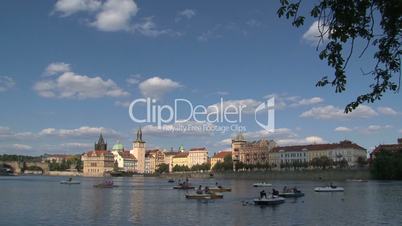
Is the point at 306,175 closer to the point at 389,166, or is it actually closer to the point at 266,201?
the point at 389,166

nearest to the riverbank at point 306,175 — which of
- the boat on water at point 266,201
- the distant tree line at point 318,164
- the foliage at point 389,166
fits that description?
the foliage at point 389,166

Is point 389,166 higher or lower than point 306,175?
higher

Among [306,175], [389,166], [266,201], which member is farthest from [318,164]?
[266,201]

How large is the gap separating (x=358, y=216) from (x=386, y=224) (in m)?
5.32

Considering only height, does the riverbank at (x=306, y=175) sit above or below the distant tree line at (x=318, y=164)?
below

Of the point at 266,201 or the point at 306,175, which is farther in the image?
the point at 306,175

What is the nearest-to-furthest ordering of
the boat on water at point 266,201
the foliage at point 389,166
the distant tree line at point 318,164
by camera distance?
the boat on water at point 266,201 < the foliage at point 389,166 < the distant tree line at point 318,164

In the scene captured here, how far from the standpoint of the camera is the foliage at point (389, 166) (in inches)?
4779

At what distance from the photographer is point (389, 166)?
12262 centimetres

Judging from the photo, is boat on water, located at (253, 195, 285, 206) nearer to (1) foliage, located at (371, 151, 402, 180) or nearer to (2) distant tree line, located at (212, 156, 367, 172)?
(1) foliage, located at (371, 151, 402, 180)

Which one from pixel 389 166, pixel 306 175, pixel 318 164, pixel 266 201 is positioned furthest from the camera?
pixel 318 164

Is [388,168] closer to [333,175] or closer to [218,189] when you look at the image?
[333,175]

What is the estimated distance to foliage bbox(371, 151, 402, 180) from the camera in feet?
398

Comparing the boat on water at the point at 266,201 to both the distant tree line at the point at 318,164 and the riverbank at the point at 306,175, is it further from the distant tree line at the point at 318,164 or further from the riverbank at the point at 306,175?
the distant tree line at the point at 318,164
